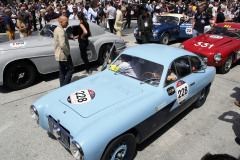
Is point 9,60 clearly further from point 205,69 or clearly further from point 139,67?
point 205,69

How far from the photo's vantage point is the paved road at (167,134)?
3139mm

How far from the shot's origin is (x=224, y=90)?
530 centimetres

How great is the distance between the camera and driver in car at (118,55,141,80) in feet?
11.7

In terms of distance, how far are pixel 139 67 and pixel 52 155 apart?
2.03 meters

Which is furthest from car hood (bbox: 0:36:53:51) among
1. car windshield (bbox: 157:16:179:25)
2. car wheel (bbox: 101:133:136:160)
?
car windshield (bbox: 157:16:179:25)

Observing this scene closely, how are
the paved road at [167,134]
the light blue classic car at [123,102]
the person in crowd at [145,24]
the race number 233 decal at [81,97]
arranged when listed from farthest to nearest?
the person in crowd at [145,24], the paved road at [167,134], the race number 233 decal at [81,97], the light blue classic car at [123,102]

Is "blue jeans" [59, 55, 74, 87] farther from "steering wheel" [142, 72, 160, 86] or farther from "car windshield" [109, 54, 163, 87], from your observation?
"steering wheel" [142, 72, 160, 86]

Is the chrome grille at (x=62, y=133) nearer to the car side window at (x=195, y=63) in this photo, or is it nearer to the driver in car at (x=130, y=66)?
the driver in car at (x=130, y=66)

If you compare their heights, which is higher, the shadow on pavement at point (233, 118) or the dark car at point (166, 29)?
the dark car at point (166, 29)

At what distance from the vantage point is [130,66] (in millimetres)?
3693

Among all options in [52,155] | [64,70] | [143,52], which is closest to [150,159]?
[52,155]

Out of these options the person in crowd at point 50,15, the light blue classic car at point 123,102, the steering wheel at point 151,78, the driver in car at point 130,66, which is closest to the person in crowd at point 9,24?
the person in crowd at point 50,15

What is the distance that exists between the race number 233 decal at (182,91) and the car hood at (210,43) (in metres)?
2.87

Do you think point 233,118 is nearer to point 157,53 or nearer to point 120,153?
point 157,53
